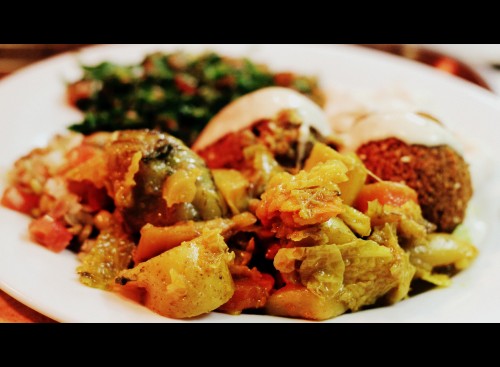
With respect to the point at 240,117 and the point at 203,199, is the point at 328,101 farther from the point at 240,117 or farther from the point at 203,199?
the point at 203,199

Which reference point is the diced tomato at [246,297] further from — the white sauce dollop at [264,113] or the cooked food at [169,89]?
the cooked food at [169,89]

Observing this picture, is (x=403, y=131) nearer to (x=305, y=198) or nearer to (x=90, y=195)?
(x=305, y=198)

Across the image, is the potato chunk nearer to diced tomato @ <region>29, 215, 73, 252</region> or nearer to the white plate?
the white plate

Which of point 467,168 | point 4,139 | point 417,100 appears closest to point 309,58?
point 417,100

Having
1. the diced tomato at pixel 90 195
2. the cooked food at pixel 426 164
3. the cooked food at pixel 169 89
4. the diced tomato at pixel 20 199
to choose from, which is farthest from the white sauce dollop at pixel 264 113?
the diced tomato at pixel 20 199

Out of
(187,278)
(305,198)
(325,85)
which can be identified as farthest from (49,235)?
(325,85)
